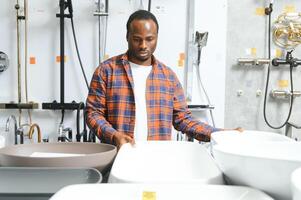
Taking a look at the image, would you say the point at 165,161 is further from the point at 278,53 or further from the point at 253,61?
the point at 278,53

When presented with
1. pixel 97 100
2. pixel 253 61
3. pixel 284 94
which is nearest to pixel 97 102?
pixel 97 100

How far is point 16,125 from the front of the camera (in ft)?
6.36

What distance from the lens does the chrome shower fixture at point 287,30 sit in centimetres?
211

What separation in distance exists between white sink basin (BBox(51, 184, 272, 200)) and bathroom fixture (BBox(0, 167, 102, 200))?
0.23 feet

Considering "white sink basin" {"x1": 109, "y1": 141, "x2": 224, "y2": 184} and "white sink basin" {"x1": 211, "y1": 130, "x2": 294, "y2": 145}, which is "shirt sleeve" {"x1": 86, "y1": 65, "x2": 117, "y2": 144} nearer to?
"white sink basin" {"x1": 109, "y1": 141, "x2": 224, "y2": 184}

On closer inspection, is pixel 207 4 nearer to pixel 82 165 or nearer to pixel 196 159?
pixel 196 159

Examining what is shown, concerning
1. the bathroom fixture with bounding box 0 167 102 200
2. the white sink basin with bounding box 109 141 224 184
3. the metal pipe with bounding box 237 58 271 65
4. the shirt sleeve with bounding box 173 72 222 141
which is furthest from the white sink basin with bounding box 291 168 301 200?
the metal pipe with bounding box 237 58 271 65

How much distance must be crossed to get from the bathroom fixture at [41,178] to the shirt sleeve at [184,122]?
62 cm

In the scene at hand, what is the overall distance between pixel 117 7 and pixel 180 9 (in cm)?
47

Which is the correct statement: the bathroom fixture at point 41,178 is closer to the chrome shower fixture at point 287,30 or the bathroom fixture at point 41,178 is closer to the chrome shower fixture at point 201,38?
the chrome shower fixture at point 201,38

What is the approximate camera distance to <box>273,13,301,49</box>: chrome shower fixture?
2111mm

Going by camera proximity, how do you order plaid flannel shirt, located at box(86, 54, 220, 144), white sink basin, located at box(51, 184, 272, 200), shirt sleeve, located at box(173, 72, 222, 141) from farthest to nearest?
plaid flannel shirt, located at box(86, 54, 220, 144)
shirt sleeve, located at box(173, 72, 222, 141)
white sink basin, located at box(51, 184, 272, 200)

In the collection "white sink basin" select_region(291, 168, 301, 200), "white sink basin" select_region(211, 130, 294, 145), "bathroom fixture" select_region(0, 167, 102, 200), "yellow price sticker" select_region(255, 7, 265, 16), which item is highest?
"yellow price sticker" select_region(255, 7, 265, 16)

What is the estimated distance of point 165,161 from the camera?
2.52ft
